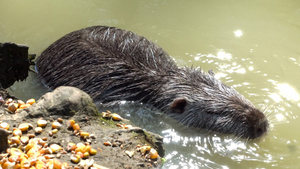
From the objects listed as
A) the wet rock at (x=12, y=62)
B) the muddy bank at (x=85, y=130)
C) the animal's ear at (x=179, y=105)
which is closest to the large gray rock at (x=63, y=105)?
the muddy bank at (x=85, y=130)

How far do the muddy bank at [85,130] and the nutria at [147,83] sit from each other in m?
1.01

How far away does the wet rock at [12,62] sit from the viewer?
416cm

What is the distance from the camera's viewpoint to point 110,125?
370 cm

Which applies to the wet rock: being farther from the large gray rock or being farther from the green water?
the large gray rock

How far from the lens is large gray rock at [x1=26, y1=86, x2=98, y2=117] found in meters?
3.51

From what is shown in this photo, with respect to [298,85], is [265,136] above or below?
below

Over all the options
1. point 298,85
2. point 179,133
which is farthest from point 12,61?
point 298,85

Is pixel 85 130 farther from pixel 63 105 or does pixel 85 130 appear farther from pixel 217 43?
pixel 217 43

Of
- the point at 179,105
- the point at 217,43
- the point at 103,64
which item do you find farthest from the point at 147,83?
the point at 217,43

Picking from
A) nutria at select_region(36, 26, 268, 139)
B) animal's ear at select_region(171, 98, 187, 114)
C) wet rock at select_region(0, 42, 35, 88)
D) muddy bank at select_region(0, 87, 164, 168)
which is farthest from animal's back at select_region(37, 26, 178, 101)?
muddy bank at select_region(0, 87, 164, 168)

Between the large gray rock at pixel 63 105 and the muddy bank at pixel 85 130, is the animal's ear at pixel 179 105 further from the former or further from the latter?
the large gray rock at pixel 63 105

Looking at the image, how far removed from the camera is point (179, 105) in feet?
15.2

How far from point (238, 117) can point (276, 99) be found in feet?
3.07

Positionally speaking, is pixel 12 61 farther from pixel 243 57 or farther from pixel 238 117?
pixel 243 57
